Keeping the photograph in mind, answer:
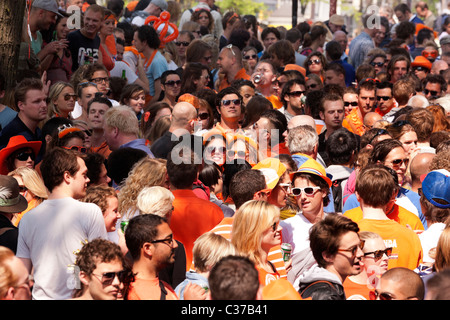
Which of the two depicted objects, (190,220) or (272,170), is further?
(272,170)

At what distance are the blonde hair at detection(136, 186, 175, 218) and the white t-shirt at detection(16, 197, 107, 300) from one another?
520mm

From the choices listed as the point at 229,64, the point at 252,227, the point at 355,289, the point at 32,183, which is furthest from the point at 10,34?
the point at 355,289

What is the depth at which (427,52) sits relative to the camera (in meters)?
14.3

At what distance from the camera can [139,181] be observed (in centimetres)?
577

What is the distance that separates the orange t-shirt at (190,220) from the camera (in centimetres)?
550

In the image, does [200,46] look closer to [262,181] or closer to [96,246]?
[262,181]

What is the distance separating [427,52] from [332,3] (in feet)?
28.4

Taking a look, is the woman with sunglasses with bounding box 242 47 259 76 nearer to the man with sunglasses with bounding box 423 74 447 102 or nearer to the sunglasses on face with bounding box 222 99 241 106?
the man with sunglasses with bounding box 423 74 447 102

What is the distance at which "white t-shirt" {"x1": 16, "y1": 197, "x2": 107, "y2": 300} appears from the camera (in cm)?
469

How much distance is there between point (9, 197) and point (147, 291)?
1.47 meters

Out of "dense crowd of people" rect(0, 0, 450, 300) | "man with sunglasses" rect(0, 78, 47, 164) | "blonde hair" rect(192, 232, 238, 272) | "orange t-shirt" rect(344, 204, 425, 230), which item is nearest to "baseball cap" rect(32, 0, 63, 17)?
"dense crowd of people" rect(0, 0, 450, 300)

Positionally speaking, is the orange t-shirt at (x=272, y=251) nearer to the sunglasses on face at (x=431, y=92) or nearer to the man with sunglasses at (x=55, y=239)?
the man with sunglasses at (x=55, y=239)

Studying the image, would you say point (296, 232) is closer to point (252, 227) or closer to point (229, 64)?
point (252, 227)
